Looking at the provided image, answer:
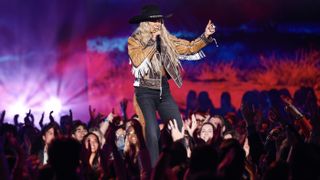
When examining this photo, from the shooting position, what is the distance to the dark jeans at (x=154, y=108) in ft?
19.0

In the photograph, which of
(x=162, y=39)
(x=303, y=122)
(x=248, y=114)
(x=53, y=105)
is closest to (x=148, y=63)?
(x=162, y=39)

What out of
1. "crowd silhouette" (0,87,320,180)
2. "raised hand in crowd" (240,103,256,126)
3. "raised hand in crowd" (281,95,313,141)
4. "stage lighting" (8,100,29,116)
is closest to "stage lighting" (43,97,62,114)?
"stage lighting" (8,100,29,116)

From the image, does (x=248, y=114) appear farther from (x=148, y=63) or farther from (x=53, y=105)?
(x=53, y=105)

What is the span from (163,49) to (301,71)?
668cm

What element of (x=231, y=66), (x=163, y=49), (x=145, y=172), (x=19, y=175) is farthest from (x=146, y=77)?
(x=231, y=66)

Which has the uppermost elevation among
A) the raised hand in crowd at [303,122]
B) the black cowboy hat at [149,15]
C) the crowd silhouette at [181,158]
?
the black cowboy hat at [149,15]

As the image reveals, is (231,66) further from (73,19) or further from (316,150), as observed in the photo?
(316,150)

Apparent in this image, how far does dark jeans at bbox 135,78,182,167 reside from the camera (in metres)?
5.80

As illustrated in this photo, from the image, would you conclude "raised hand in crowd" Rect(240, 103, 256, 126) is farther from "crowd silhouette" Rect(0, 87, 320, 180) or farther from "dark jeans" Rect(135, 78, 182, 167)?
"dark jeans" Rect(135, 78, 182, 167)

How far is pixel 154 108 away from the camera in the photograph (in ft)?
19.7

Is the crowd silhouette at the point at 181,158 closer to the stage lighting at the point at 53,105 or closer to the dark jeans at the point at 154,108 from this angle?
the dark jeans at the point at 154,108

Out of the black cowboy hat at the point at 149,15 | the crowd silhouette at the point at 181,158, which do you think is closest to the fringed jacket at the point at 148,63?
the black cowboy hat at the point at 149,15

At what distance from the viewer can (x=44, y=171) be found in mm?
3777

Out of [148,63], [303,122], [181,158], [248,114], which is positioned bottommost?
[181,158]
